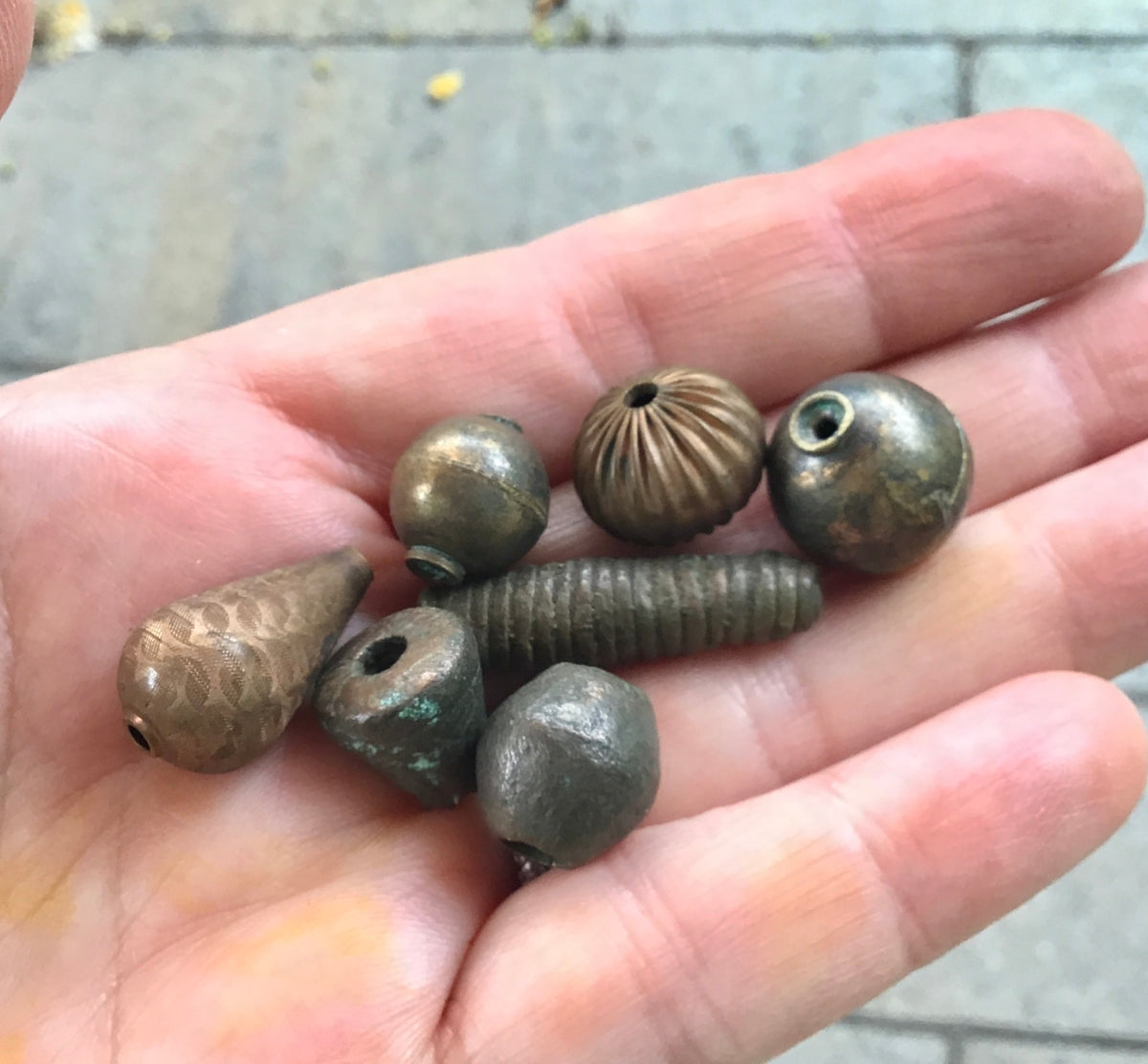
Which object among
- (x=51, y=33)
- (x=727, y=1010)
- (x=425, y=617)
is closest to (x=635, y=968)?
(x=727, y=1010)

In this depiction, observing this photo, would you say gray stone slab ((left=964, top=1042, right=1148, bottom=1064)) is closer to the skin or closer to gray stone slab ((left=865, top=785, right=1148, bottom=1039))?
gray stone slab ((left=865, top=785, right=1148, bottom=1039))

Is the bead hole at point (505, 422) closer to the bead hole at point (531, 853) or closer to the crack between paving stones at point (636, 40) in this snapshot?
the bead hole at point (531, 853)

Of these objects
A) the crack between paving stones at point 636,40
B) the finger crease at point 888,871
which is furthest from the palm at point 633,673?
the crack between paving stones at point 636,40

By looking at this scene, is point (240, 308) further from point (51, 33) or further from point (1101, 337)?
point (1101, 337)

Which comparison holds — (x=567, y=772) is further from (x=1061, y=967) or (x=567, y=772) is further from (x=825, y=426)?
(x=1061, y=967)

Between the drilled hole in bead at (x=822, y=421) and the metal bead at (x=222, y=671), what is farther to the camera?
the drilled hole in bead at (x=822, y=421)

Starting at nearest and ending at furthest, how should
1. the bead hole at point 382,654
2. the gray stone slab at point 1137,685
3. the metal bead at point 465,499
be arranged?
the bead hole at point 382,654
the metal bead at point 465,499
the gray stone slab at point 1137,685
